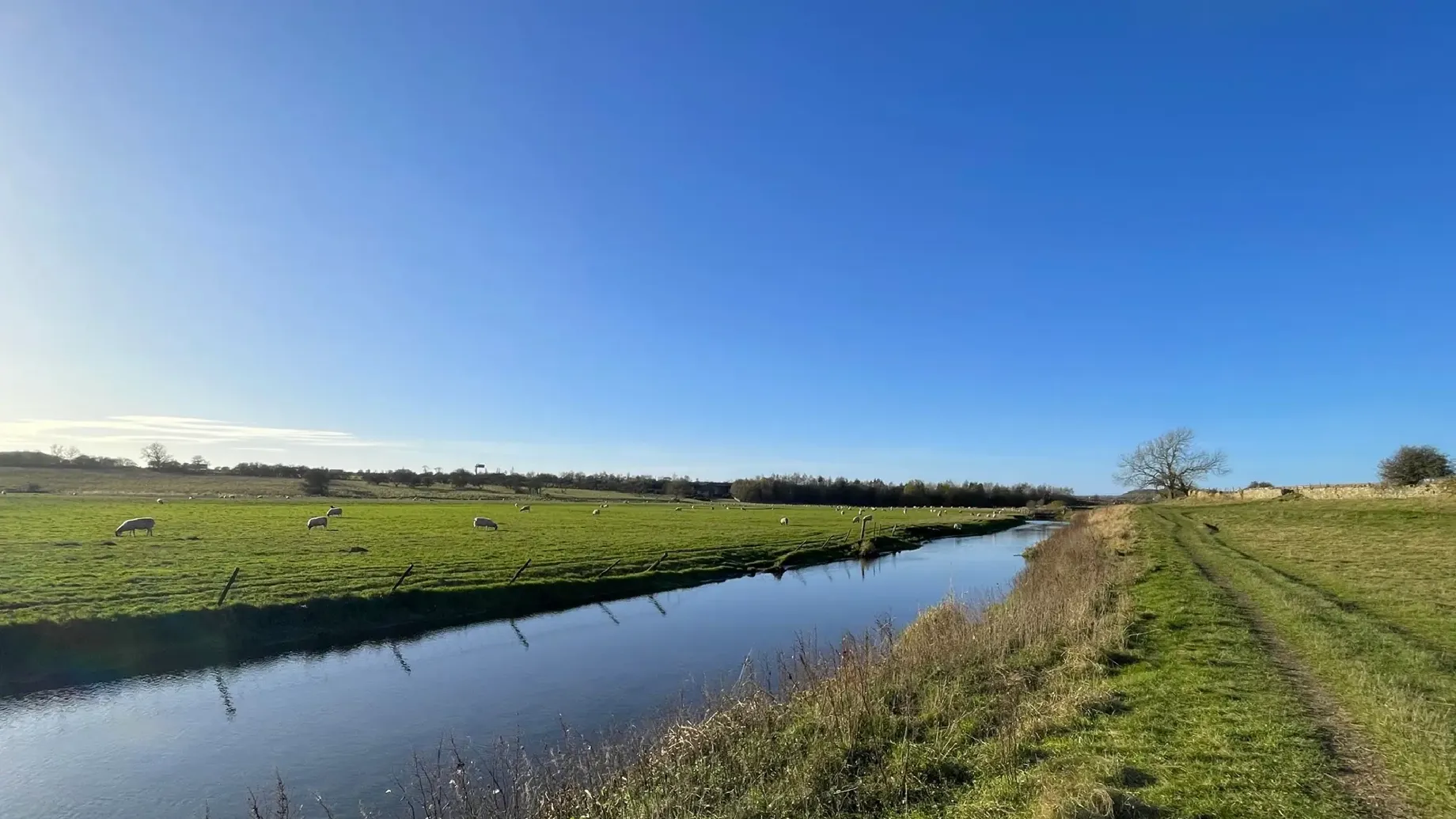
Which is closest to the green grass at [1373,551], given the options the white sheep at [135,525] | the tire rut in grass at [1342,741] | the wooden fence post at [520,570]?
the tire rut in grass at [1342,741]

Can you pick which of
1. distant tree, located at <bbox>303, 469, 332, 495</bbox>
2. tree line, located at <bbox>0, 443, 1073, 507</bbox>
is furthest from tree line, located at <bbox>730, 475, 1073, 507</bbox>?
distant tree, located at <bbox>303, 469, 332, 495</bbox>

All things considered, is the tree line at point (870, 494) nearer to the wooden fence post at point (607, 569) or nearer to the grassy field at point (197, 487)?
the grassy field at point (197, 487)

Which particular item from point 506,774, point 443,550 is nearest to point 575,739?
point 506,774

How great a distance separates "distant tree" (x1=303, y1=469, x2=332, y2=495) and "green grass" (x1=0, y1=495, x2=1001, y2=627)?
3437 cm

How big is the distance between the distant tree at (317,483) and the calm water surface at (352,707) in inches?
3366

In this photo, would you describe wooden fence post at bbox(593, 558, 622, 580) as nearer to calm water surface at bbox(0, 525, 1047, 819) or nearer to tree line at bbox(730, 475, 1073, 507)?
calm water surface at bbox(0, 525, 1047, 819)

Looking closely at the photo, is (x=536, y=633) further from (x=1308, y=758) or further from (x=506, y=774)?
(x=1308, y=758)

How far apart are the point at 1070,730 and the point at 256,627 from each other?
21.5 m

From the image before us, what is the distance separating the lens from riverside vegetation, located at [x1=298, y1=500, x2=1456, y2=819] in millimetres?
6867

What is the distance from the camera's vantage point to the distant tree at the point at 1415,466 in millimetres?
57963

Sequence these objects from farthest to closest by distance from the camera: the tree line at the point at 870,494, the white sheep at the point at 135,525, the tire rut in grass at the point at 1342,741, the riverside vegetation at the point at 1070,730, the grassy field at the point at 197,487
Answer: the tree line at the point at 870,494 < the grassy field at the point at 197,487 < the white sheep at the point at 135,525 < the riverside vegetation at the point at 1070,730 < the tire rut in grass at the point at 1342,741

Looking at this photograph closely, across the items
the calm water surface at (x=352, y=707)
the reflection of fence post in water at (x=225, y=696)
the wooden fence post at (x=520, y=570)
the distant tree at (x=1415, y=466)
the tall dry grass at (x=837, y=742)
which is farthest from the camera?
the distant tree at (x=1415, y=466)

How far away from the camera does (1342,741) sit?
7.55m

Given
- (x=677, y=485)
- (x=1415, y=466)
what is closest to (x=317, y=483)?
(x=677, y=485)
